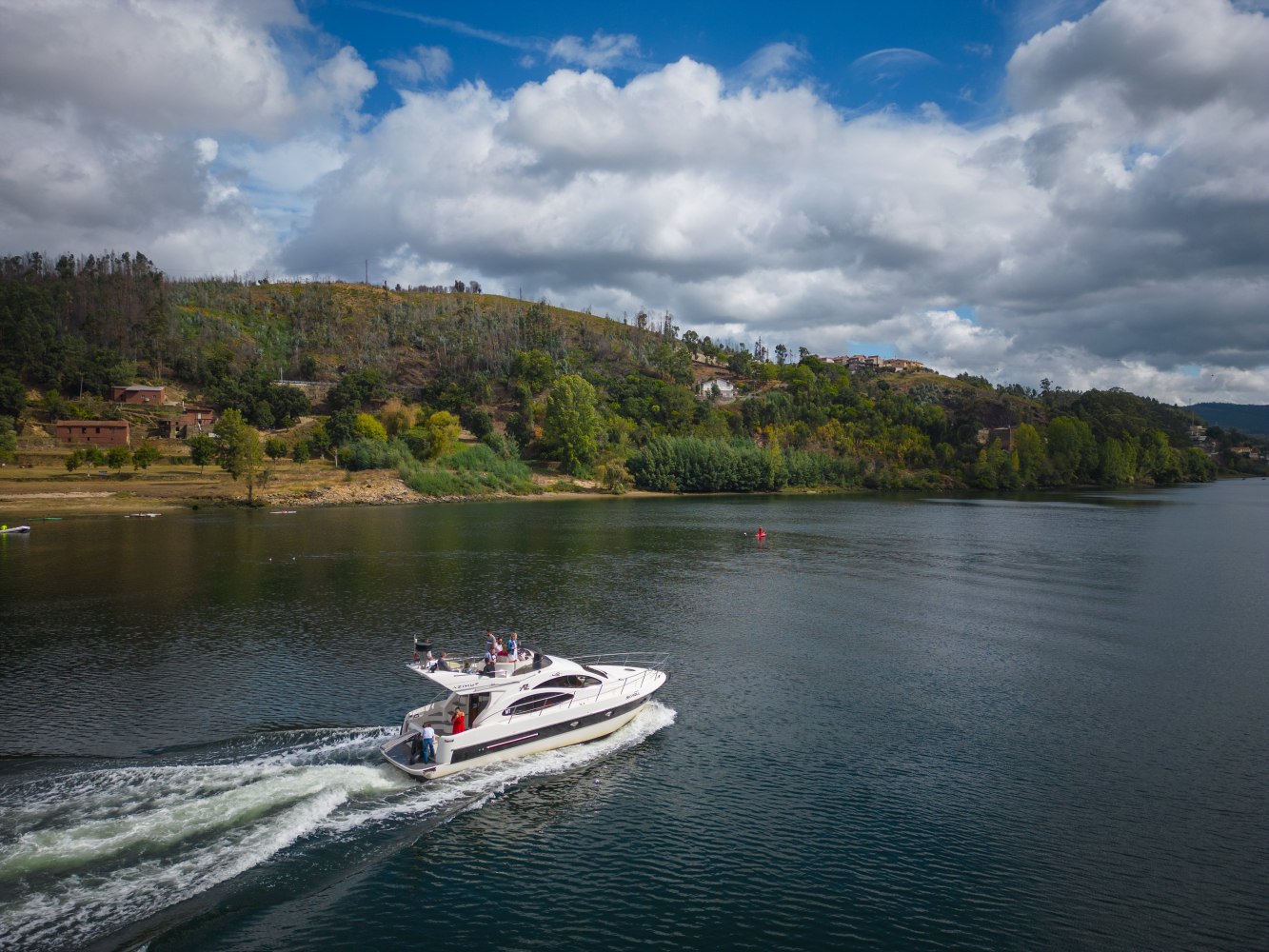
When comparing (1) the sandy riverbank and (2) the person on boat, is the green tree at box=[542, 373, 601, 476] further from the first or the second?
(2) the person on boat

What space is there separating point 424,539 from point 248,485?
51.6m

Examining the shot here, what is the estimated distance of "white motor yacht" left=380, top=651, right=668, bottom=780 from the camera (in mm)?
30594

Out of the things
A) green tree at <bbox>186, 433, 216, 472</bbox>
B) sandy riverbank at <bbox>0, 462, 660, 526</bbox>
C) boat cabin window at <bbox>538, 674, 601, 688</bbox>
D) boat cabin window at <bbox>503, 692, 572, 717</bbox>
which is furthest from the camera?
green tree at <bbox>186, 433, 216, 472</bbox>

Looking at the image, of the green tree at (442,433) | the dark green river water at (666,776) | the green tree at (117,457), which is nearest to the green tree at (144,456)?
the green tree at (117,457)

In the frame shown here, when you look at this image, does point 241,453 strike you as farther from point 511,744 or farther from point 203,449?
point 511,744

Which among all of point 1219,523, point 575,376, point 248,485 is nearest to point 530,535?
point 248,485

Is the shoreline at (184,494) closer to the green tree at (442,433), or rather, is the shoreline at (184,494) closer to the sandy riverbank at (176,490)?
the sandy riverbank at (176,490)

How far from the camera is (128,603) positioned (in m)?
57.8

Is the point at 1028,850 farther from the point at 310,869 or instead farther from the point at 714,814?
the point at 310,869

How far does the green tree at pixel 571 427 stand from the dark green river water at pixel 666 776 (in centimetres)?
10943

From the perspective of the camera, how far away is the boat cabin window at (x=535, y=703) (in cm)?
3234

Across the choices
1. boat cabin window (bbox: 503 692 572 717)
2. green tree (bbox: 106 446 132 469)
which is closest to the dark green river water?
boat cabin window (bbox: 503 692 572 717)

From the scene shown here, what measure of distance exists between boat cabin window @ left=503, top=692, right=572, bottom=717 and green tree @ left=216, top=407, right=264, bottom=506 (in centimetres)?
11086

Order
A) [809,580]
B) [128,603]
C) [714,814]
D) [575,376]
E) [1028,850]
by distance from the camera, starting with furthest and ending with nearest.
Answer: [575,376], [809,580], [128,603], [714,814], [1028,850]
